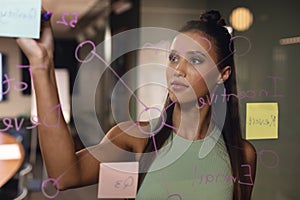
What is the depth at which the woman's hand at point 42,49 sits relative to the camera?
3.61 feet

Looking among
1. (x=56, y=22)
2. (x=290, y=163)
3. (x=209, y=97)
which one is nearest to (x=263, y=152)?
(x=290, y=163)

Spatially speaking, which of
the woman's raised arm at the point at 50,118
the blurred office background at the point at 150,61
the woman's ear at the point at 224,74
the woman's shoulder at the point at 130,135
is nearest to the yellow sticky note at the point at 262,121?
the blurred office background at the point at 150,61

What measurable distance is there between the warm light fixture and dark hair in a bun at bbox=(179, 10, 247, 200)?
0.04m

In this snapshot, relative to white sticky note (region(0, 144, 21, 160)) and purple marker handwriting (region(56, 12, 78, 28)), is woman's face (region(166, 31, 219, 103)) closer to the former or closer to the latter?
purple marker handwriting (region(56, 12, 78, 28))

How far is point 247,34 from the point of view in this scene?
1.29m

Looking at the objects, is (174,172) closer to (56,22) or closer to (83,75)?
(83,75)

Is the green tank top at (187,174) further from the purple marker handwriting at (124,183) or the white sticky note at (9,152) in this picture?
the white sticky note at (9,152)

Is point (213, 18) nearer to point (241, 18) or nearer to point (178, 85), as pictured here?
point (241, 18)

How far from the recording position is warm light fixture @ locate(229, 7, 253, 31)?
1270 millimetres

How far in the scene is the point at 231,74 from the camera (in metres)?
1.28

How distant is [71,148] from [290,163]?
798mm

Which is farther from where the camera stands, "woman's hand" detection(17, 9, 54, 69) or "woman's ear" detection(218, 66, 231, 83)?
"woman's ear" detection(218, 66, 231, 83)

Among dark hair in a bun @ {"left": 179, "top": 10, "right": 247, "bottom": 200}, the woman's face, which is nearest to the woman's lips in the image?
the woman's face

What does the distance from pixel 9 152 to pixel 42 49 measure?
31 centimetres
